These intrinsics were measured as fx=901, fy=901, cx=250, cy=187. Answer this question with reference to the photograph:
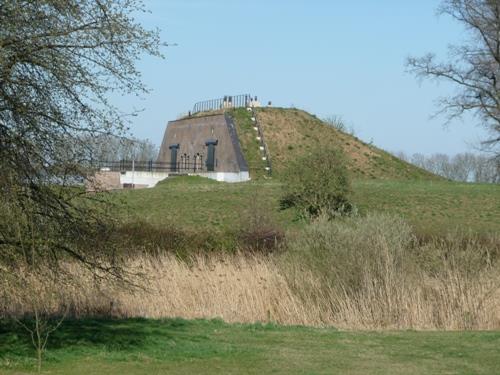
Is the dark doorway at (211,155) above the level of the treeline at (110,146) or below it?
above

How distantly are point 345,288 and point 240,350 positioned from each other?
4.93 meters

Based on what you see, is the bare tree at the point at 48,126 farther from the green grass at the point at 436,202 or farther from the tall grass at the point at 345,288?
the green grass at the point at 436,202

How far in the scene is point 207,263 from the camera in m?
19.8

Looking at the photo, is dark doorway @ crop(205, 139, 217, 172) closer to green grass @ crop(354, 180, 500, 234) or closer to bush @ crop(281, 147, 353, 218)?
green grass @ crop(354, 180, 500, 234)

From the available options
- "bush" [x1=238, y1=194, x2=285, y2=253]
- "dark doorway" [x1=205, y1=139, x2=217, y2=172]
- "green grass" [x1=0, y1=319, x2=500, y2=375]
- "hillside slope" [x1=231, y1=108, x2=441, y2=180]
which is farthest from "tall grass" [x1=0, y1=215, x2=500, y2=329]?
"dark doorway" [x1=205, y1=139, x2=217, y2=172]

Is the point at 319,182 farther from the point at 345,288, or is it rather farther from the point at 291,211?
the point at 345,288

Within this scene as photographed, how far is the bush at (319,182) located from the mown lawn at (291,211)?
3.45 ft

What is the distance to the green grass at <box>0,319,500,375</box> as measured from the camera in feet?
34.0

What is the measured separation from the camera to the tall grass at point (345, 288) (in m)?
15.7

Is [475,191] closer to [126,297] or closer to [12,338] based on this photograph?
[126,297]

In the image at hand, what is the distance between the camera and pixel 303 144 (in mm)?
78250

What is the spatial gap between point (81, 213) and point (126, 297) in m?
5.69

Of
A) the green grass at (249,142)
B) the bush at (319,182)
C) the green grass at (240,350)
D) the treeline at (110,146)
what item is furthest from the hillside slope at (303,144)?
the treeline at (110,146)

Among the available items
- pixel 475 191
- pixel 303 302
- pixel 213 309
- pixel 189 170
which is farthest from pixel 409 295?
pixel 189 170
